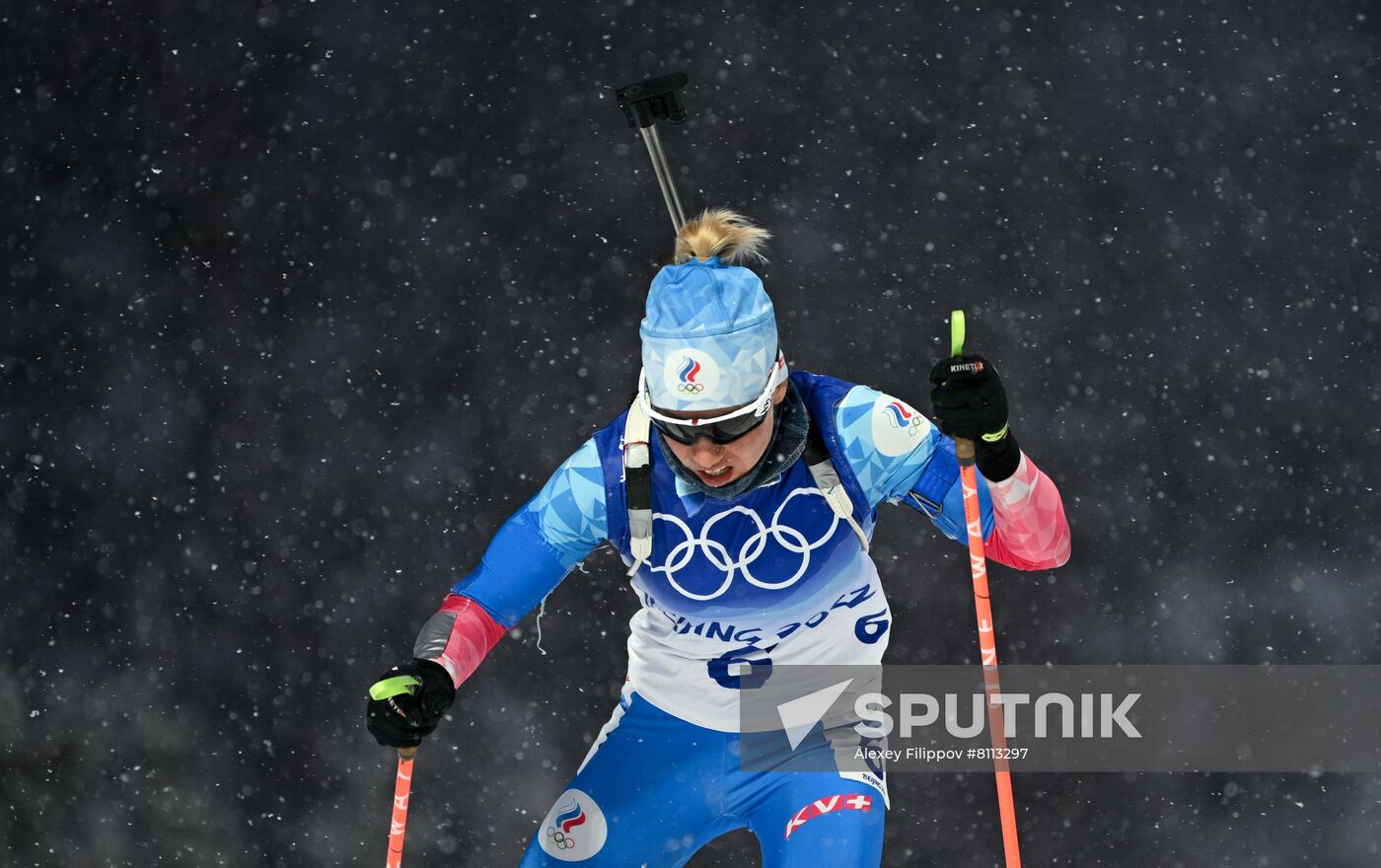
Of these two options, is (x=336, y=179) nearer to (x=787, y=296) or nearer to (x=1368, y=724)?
(x=787, y=296)

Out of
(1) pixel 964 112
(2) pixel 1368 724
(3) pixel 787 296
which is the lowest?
(2) pixel 1368 724

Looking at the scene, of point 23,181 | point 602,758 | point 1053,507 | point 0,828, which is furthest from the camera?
point 0,828

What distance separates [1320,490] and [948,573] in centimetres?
188

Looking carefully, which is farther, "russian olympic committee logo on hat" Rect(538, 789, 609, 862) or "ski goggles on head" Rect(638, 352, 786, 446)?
"russian olympic committee logo on hat" Rect(538, 789, 609, 862)

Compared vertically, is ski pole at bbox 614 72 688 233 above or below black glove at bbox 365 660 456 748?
above

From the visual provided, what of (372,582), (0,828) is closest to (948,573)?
(372,582)

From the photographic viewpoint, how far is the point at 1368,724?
7.40m

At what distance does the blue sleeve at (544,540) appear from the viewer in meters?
3.99

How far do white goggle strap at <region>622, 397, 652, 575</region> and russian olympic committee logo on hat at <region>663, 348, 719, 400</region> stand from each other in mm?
272

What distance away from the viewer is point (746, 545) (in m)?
4.07

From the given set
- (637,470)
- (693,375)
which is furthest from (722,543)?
(693,375)

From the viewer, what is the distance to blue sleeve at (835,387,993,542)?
3.90 metres

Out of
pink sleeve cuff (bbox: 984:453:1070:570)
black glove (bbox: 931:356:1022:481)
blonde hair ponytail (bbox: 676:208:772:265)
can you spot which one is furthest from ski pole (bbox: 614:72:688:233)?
pink sleeve cuff (bbox: 984:453:1070:570)

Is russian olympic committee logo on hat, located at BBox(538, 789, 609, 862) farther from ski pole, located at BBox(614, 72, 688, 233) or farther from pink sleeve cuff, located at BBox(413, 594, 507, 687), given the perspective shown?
ski pole, located at BBox(614, 72, 688, 233)
